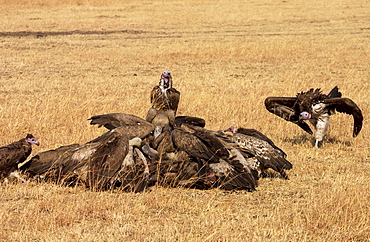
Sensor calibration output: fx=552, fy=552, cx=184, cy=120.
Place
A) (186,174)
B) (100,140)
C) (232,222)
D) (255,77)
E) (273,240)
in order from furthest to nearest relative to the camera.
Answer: (255,77)
(100,140)
(186,174)
(232,222)
(273,240)

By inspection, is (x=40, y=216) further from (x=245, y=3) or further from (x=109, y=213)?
(x=245, y=3)

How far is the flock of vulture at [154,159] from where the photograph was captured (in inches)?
272

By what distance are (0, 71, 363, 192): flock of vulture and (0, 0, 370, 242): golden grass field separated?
172mm

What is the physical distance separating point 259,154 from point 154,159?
1.55 m

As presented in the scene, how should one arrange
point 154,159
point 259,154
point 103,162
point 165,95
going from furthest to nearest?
point 259,154 → point 165,95 → point 154,159 → point 103,162

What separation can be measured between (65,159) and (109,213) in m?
1.61

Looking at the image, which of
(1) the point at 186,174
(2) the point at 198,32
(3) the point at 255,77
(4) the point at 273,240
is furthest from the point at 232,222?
(2) the point at 198,32

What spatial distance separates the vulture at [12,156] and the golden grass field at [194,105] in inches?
7.5

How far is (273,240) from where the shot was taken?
536 cm

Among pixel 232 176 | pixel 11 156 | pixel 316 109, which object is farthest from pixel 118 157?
pixel 316 109

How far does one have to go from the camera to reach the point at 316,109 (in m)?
9.05

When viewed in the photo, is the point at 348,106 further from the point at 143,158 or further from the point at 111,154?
the point at 111,154

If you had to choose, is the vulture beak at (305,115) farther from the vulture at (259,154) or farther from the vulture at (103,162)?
the vulture at (103,162)

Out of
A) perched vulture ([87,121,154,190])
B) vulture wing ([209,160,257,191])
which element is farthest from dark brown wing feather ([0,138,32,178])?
vulture wing ([209,160,257,191])
